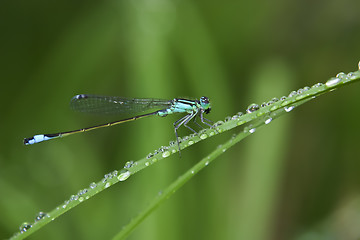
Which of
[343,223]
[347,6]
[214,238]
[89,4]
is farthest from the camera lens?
[89,4]

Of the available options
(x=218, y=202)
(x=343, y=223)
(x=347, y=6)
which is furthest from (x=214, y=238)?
(x=347, y=6)

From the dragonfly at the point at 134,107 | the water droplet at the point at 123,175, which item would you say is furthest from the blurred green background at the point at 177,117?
the water droplet at the point at 123,175

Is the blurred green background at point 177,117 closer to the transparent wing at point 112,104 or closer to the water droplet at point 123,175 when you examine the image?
the transparent wing at point 112,104

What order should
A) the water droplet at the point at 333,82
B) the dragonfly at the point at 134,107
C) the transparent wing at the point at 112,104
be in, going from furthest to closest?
the transparent wing at the point at 112,104 < the dragonfly at the point at 134,107 < the water droplet at the point at 333,82

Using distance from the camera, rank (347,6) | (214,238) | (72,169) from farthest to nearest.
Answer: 1. (347,6)
2. (72,169)
3. (214,238)

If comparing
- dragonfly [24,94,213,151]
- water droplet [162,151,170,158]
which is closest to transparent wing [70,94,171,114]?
dragonfly [24,94,213,151]

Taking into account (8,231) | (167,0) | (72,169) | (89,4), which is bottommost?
(8,231)

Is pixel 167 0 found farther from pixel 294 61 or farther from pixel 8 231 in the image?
pixel 8 231

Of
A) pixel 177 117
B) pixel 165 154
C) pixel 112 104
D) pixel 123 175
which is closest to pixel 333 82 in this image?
pixel 165 154
